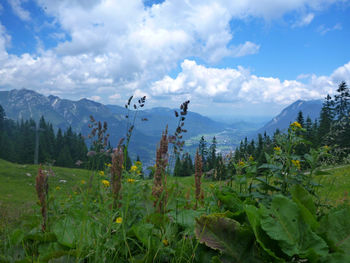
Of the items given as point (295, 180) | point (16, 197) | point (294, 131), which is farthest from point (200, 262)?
point (16, 197)

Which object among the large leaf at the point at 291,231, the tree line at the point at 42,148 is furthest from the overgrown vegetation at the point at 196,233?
the tree line at the point at 42,148

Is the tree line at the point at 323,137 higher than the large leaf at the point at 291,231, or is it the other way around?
the tree line at the point at 323,137

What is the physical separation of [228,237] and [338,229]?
0.78m

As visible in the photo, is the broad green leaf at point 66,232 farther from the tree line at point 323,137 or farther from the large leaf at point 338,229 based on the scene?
the tree line at point 323,137

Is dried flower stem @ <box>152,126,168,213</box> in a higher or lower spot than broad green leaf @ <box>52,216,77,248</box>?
higher

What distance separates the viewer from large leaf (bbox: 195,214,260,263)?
1.67m

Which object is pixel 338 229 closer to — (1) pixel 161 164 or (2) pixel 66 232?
(1) pixel 161 164

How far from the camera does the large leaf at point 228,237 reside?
1.67 metres

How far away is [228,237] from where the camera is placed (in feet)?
5.61

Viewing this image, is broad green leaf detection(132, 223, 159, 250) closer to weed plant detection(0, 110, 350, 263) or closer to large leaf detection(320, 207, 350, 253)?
weed plant detection(0, 110, 350, 263)

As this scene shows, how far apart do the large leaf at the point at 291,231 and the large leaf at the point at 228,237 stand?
19cm

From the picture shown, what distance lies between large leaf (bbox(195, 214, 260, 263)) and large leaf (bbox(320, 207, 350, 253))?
0.53 metres

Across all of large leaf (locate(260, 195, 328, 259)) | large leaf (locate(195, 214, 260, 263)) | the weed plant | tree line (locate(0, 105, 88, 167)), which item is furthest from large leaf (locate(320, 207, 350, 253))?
tree line (locate(0, 105, 88, 167))

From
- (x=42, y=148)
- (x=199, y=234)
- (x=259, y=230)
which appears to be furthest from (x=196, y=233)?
(x=42, y=148)
